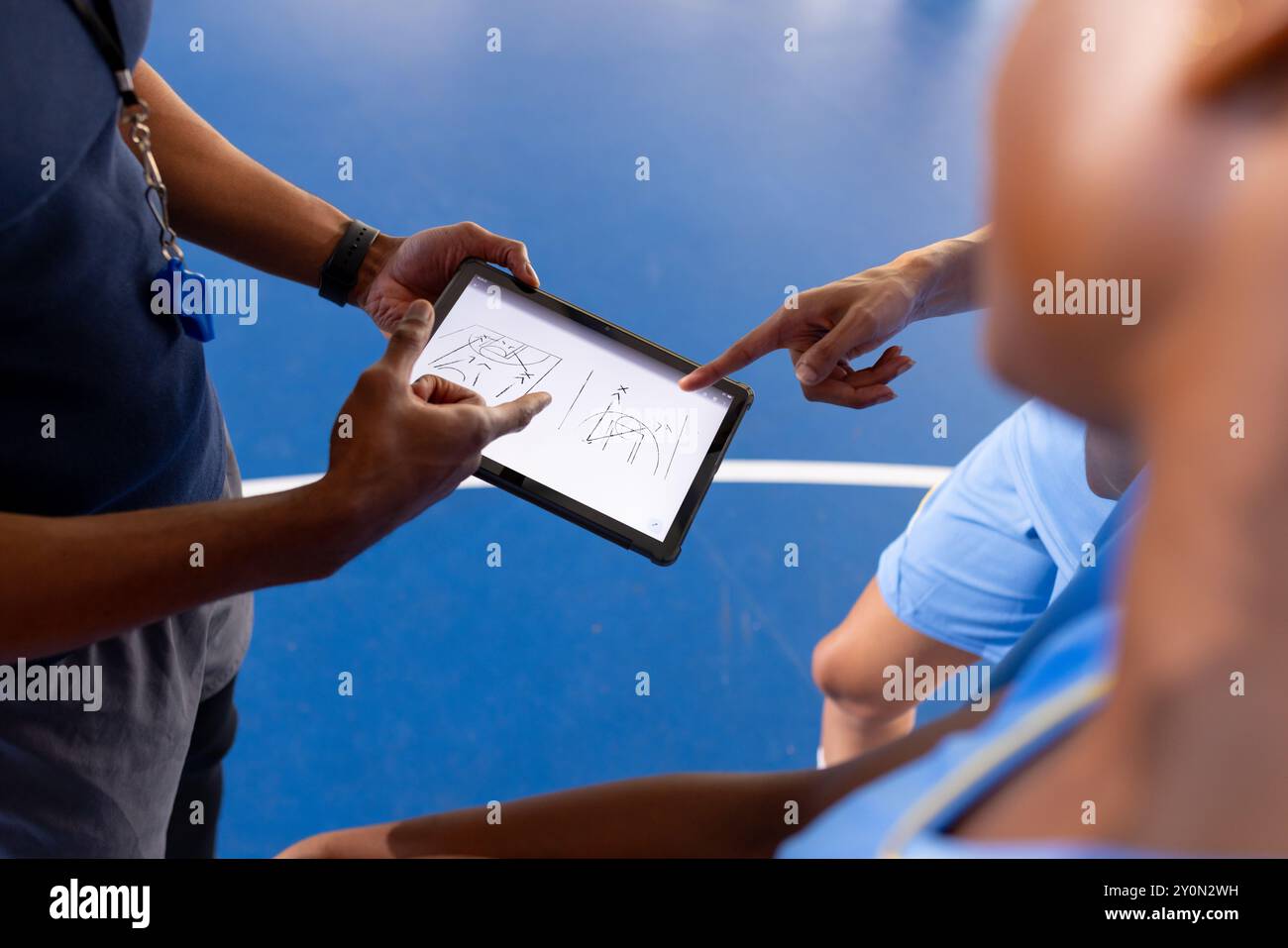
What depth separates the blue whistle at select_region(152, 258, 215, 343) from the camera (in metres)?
0.83

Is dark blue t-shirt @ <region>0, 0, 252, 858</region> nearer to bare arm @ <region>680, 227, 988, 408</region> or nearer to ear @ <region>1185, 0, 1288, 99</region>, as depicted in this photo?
bare arm @ <region>680, 227, 988, 408</region>

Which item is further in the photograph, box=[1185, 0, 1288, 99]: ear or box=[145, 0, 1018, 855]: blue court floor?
box=[145, 0, 1018, 855]: blue court floor

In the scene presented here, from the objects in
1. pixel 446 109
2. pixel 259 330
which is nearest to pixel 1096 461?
pixel 259 330

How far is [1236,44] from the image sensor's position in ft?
0.81

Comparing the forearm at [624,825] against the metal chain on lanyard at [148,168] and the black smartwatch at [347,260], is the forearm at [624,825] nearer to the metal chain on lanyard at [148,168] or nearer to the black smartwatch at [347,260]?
the metal chain on lanyard at [148,168]

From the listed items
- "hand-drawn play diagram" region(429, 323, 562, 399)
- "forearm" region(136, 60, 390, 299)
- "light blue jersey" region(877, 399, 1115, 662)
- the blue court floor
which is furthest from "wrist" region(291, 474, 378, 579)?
the blue court floor

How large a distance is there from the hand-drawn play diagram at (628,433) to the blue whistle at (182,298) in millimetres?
375

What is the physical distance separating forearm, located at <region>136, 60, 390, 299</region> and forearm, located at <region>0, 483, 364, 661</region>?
0.43 metres

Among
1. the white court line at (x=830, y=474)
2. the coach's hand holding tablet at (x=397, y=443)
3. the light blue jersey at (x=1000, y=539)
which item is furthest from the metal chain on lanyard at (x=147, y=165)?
the white court line at (x=830, y=474)

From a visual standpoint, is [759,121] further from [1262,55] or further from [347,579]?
[1262,55]

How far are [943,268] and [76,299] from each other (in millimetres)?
877

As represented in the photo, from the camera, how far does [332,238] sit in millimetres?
1111

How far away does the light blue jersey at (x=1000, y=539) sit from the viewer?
104cm

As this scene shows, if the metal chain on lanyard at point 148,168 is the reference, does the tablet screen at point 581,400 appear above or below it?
below
